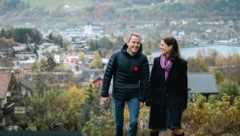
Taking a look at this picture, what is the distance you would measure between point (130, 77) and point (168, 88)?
0.27 meters

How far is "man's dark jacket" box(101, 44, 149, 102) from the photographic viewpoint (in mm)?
2953

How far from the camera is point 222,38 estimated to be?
42938 millimetres

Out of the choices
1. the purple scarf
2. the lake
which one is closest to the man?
the purple scarf

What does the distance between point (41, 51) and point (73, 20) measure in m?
21.8

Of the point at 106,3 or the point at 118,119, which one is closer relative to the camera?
the point at 118,119

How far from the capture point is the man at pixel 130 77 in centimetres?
295

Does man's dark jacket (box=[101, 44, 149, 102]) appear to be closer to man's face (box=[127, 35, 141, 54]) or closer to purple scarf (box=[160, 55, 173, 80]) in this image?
man's face (box=[127, 35, 141, 54])

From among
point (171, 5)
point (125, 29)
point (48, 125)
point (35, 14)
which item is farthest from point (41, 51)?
point (48, 125)

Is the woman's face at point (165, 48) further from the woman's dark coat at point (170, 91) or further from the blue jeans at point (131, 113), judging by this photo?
the blue jeans at point (131, 113)

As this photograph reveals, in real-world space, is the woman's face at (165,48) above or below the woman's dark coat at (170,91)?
above

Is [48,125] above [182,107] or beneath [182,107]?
beneath

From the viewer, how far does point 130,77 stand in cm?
296

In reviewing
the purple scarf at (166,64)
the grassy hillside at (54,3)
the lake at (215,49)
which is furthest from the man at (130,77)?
the grassy hillside at (54,3)

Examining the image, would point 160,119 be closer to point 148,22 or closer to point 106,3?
point 148,22
